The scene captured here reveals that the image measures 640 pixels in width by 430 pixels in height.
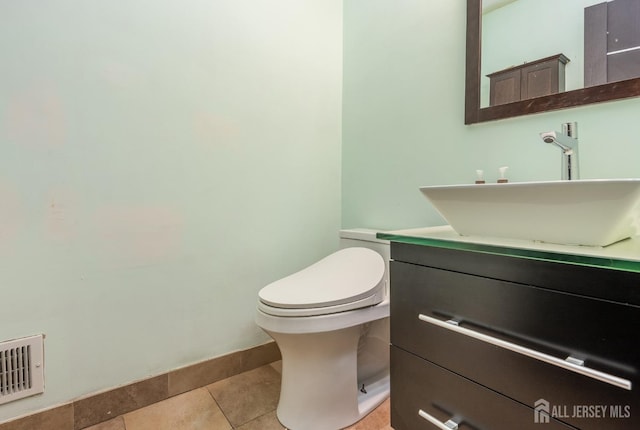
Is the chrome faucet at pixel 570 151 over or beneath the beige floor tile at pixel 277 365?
over

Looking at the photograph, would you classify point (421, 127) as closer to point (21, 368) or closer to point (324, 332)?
point (324, 332)

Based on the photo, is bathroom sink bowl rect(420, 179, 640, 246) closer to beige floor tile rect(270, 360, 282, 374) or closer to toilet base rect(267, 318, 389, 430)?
toilet base rect(267, 318, 389, 430)

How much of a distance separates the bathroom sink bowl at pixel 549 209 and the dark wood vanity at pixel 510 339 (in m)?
0.10

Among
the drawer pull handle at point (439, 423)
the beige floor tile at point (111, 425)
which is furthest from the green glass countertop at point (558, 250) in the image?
the beige floor tile at point (111, 425)

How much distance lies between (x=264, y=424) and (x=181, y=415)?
32cm

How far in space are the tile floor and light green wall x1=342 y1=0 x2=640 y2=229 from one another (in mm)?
847

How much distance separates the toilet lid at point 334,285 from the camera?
0.96 metres

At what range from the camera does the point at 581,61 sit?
90cm

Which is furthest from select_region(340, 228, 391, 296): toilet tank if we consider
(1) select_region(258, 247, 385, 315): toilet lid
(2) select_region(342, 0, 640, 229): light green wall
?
(2) select_region(342, 0, 640, 229): light green wall

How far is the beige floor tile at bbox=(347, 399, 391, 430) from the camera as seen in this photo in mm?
1074

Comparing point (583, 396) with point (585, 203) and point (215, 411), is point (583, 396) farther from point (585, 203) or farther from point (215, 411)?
point (215, 411)

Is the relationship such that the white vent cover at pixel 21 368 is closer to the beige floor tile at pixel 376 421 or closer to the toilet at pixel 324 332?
the toilet at pixel 324 332

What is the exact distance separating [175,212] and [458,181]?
3.66 feet

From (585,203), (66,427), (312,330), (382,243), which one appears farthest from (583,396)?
(66,427)
